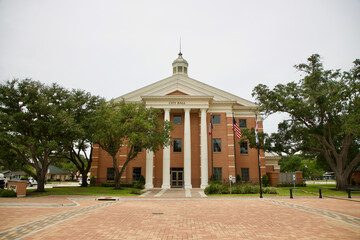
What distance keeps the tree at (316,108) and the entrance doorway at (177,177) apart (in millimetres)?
13399

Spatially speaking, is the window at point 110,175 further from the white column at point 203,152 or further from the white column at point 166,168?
the white column at point 203,152

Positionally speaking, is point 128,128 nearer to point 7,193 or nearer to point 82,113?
point 82,113

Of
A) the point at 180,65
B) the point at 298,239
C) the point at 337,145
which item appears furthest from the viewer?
the point at 180,65

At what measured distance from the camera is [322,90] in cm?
2720

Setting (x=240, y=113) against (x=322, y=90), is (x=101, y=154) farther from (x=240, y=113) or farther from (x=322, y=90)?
(x=322, y=90)

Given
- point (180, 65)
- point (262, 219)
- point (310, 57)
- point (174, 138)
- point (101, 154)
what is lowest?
point (262, 219)

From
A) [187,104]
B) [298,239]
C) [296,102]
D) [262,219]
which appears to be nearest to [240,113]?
[187,104]

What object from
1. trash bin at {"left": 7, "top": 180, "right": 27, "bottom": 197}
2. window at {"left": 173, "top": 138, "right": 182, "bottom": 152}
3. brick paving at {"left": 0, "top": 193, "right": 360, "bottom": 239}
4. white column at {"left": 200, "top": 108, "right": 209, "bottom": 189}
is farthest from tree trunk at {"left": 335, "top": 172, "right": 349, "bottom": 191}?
trash bin at {"left": 7, "top": 180, "right": 27, "bottom": 197}

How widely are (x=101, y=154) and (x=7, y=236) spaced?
30.3 meters

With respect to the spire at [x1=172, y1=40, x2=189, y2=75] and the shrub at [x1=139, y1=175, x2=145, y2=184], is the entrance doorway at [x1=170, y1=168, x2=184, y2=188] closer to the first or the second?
the shrub at [x1=139, y1=175, x2=145, y2=184]

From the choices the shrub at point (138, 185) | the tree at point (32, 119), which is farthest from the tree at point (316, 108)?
the tree at point (32, 119)

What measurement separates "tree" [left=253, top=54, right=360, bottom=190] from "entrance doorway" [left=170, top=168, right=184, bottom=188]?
13.4 m

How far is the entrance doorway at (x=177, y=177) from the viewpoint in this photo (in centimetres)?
3606

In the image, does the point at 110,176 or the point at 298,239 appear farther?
the point at 110,176
